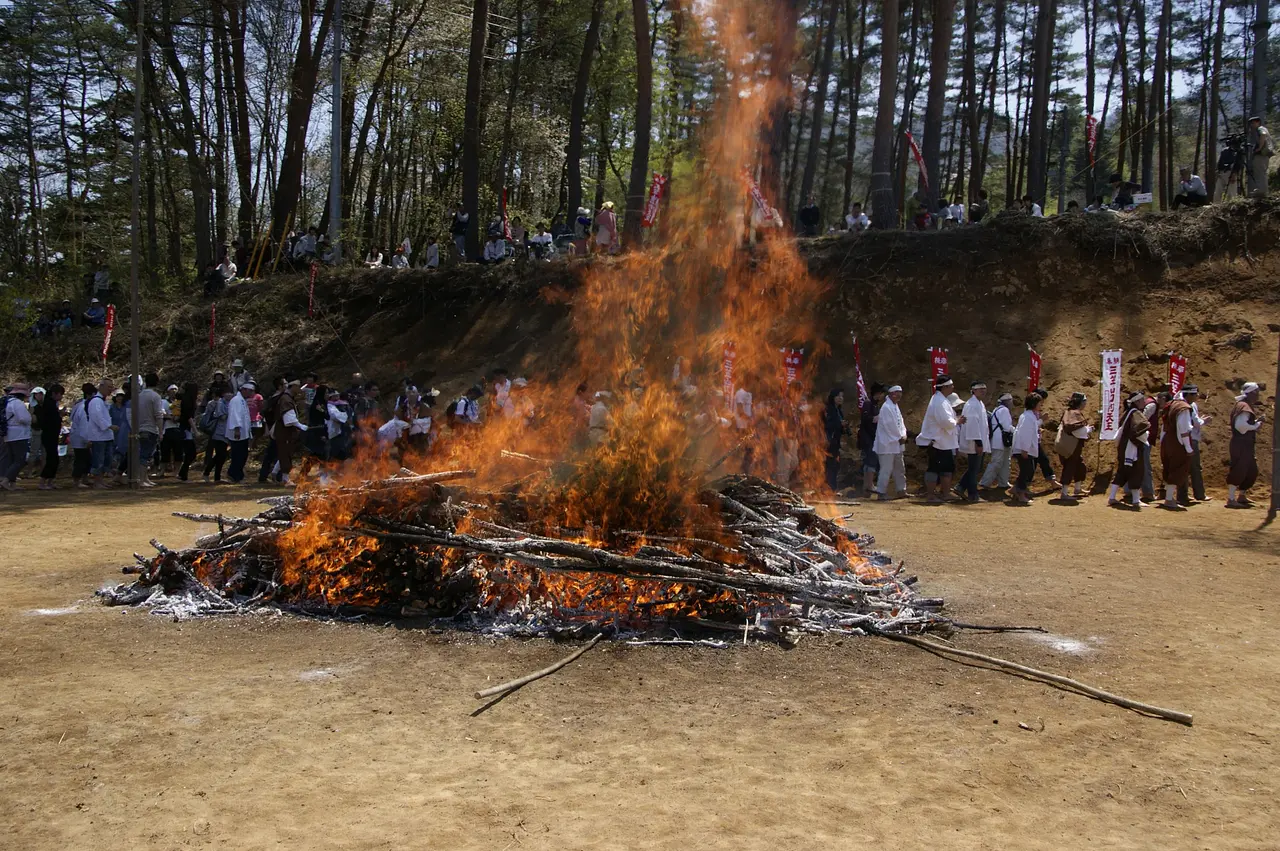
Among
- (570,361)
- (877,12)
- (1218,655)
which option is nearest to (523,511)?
(1218,655)

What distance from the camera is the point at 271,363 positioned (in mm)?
26844

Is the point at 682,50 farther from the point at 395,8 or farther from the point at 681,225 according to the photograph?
the point at 395,8

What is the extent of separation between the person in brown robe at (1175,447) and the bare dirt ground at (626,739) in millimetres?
8046

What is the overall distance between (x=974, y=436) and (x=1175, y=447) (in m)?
3.14

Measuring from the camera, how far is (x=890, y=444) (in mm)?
16422

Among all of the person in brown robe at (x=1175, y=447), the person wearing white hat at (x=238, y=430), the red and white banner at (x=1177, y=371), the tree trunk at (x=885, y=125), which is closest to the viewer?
the person in brown robe at (x=1175, y=447)

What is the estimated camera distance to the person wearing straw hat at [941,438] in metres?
15.7

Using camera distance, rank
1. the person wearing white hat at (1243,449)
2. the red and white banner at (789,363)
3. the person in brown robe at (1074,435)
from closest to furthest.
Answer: the person wearing white hat at (1243,449) < the person in brown robe at (1074,435) < the red and white banner at (789,363)

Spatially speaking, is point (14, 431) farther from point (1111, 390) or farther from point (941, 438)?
point (1111, 390)

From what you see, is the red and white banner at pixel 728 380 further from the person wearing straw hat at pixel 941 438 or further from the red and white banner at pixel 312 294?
the red and white banner at pixel 312 294

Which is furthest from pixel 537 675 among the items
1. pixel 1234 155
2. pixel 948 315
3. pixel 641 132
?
pixel 1234 155

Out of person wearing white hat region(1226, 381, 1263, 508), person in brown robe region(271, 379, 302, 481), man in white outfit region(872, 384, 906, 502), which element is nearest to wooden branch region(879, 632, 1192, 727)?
man in white outfit region(872, 384, 906, 502)

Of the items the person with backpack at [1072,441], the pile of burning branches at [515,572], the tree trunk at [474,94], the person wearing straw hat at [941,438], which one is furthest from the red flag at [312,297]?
the person with backpack at [1072,441]

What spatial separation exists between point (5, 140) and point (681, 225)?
1440 inches
